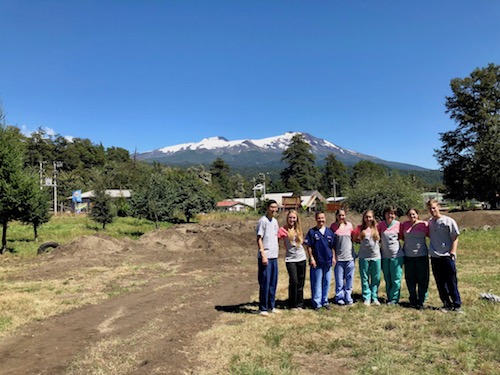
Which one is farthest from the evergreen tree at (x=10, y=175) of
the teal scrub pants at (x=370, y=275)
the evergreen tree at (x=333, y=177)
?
the evergreen tree at (x=333, y=177)

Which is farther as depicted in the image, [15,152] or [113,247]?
[113,247]

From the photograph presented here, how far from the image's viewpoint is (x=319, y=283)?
244 inches

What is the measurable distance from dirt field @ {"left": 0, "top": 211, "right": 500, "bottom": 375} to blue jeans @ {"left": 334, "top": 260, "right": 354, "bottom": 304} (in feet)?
5.86

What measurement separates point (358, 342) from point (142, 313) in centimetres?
371

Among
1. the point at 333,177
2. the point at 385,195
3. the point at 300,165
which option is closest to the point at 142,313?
the point at 385,195

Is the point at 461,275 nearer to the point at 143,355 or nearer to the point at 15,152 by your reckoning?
the point at 143,355

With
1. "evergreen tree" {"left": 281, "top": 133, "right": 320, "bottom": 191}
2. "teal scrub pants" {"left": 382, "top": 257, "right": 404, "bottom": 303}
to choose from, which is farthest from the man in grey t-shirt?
"evergreen tree" {"left": 281, "top": 133, "right": 320, "bottom": 191}

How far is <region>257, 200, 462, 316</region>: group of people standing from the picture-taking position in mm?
5793

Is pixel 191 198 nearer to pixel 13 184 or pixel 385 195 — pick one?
pixel 385 195

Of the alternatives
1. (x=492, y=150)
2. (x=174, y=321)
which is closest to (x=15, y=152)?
(x=174, y=321)

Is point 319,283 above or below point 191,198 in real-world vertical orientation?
below

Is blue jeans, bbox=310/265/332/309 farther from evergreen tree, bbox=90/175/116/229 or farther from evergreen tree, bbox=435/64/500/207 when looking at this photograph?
evergreen tree, bbox=435/64/500/207

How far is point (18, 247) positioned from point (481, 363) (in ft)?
66.9

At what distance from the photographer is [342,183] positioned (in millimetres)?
100375
